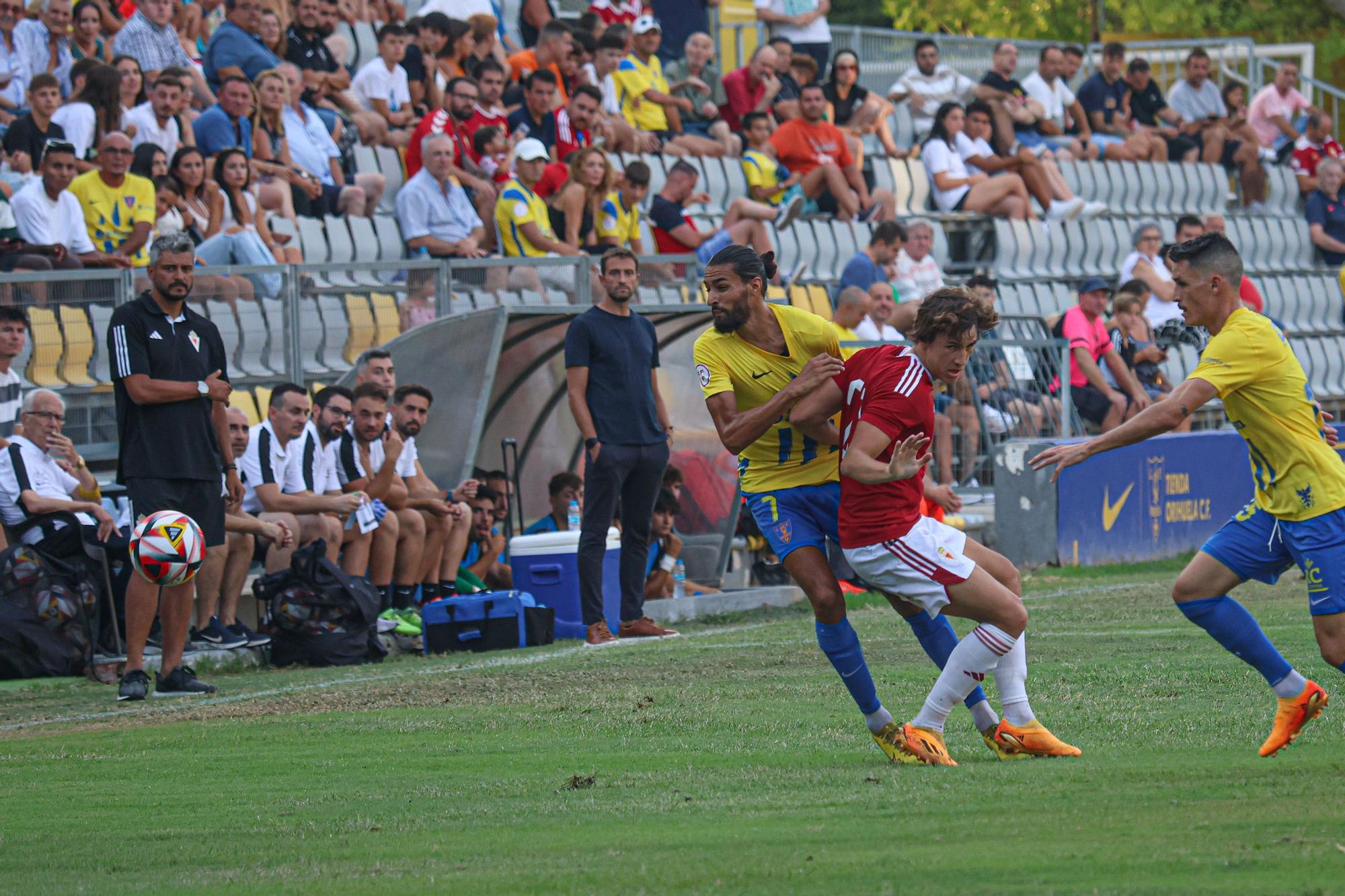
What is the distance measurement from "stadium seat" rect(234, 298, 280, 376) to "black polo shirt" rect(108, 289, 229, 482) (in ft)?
11.3

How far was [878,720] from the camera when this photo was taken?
752 cm

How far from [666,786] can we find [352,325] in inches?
352

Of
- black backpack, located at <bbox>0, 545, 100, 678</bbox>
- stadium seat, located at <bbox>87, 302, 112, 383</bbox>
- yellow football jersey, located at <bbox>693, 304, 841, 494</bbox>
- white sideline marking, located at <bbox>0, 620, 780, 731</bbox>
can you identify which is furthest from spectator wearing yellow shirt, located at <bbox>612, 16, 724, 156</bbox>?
yellow football jersey, located at <bbox>693, 304, 841, 494</bbox>

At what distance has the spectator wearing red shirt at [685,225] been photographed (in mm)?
20078

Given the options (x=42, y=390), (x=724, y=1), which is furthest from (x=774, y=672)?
(x=724, y=1)

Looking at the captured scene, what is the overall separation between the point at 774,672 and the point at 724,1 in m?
20.7

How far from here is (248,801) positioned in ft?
23.4

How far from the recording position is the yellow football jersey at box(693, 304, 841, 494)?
26.0 feet

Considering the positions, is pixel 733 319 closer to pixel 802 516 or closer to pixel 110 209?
pixel 802 516

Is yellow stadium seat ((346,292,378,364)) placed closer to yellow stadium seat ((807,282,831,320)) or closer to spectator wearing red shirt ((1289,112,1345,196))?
yellow stadium seat ((807,282,831,320))

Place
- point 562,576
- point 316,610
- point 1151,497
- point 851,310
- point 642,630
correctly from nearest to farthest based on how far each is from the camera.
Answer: point 316,610, point 642,630, point 562,576, point 851,310, point 1151,497

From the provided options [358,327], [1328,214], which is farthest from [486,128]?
[1328,214]

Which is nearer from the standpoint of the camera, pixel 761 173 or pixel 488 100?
pixel 488 100

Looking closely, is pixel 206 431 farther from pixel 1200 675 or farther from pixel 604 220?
pixel 604 220
